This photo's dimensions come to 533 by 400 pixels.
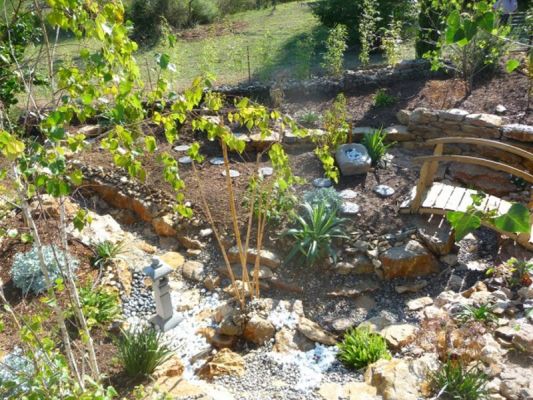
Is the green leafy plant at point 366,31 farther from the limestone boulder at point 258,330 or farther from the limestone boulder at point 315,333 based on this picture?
the limestone boulder at point 258,330

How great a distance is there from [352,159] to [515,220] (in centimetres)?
466

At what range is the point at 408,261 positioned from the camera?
15.4 ft


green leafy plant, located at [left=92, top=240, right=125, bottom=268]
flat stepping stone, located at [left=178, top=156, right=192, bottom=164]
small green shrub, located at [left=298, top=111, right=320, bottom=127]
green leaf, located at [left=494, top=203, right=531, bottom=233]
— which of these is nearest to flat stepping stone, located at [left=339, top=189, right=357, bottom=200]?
small green shrub, located at [left=298, top=111, right=320, bottom=127]

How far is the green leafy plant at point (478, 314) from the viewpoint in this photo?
146 inches

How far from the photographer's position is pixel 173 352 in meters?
3.85

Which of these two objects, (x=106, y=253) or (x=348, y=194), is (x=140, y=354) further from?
(x=348, y=194)

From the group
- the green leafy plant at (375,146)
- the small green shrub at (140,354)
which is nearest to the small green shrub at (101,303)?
the small green shrub at (140,354)

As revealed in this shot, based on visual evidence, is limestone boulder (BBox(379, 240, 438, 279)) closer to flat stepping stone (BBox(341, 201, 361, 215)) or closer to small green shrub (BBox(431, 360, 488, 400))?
flat stepping stone (BBox(341, 201, 361, 215))

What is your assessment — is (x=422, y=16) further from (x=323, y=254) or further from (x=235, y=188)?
(x=323, y=254)

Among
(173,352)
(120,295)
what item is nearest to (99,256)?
(120,295)

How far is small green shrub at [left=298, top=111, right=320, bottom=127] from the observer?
6625 millimetres

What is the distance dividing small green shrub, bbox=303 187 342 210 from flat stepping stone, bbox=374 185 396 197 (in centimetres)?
55

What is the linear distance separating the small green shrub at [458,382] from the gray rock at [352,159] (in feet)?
9.31

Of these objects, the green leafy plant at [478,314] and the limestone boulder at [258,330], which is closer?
the green leafy plant at [478,314]
